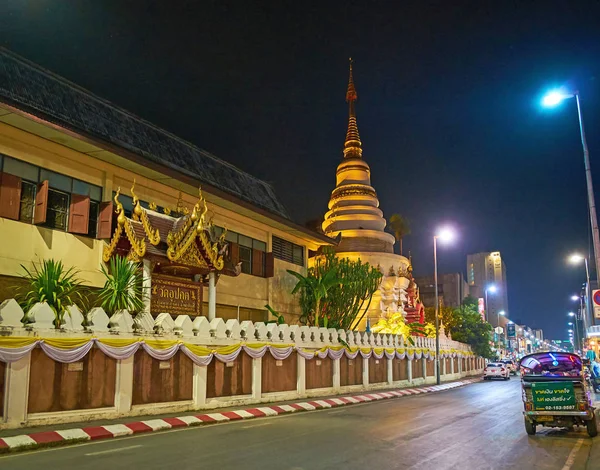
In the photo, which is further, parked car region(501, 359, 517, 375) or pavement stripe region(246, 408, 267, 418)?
parked car region(501, 359, 517, 375)

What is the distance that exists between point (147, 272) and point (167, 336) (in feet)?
8.61

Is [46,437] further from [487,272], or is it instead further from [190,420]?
[487,272]

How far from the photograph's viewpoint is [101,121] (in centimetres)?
2248

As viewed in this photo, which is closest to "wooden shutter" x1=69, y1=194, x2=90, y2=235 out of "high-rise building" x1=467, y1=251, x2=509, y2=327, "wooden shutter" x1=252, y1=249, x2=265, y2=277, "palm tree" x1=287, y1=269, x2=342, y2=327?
"wooden shutter" x1=252, y1=249, x2=265, y2=277

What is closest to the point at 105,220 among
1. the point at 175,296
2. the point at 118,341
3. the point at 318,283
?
the point at 175,296

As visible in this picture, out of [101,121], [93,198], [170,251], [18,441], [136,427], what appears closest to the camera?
[18,441]

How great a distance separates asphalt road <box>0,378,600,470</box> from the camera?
365 inches

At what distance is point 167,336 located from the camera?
55.7ft

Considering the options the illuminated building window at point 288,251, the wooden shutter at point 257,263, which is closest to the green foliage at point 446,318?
the illuminated building window at point 288,251

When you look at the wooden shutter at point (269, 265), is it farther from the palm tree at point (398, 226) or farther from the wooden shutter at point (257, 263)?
the palm tree at point (398, 226)

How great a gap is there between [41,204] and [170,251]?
414 centimetres

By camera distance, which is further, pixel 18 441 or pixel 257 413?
pixel 257 413

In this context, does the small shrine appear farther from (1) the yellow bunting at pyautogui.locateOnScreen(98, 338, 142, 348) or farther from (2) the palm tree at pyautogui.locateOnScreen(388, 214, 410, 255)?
(2) the palm tree at pyautogui.locateOnScreen(388, 214, 410, 255)

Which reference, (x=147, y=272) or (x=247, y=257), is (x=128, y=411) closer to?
(x=147, y=272)
